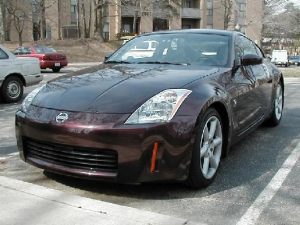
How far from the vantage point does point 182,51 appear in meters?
5.04

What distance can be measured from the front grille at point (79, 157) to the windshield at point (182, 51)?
1678mm

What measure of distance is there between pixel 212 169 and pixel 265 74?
2232mm

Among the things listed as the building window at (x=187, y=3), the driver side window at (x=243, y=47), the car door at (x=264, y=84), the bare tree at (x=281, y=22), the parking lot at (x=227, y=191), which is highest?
the building window at (x=187, y=3)

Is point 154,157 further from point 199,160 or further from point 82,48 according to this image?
point 82,48

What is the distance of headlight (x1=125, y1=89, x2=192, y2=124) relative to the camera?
11.7 feet

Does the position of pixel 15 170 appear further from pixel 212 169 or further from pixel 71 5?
pixel 71 5

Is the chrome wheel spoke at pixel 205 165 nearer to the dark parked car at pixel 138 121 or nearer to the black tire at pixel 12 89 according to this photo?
the dark parked car at pixel 138 121

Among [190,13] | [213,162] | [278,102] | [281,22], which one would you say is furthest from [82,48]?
[281,22]

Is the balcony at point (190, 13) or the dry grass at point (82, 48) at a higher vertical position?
the balcony at point (190, 13)

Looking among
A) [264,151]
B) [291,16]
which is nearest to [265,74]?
[264,151]

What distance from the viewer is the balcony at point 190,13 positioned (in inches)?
2275

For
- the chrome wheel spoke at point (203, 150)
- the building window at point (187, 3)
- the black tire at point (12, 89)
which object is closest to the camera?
the chrome wheel spoke at point (203, 150)

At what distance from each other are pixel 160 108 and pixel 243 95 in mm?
1522

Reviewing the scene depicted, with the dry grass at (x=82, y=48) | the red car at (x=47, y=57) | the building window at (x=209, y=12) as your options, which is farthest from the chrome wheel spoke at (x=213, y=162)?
the building window at (x=209, y=12)
